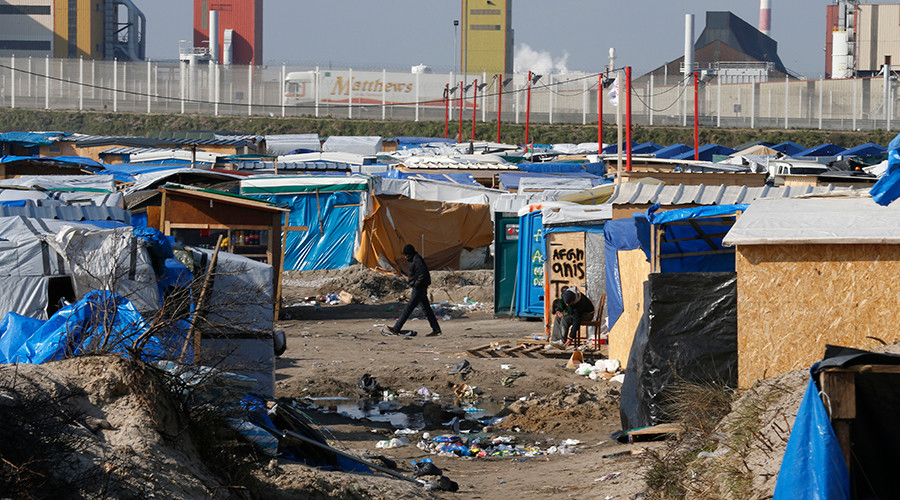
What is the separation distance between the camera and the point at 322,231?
909 inches

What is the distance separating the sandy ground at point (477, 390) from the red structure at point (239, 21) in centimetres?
8449

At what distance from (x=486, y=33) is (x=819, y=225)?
9483 centimetres

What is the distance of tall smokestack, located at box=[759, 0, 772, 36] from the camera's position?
99562 millimetres

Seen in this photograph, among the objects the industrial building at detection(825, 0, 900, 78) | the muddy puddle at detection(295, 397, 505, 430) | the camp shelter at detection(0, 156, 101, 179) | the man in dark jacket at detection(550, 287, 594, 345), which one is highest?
the industrial building at detection(825, 0, 900, 78)

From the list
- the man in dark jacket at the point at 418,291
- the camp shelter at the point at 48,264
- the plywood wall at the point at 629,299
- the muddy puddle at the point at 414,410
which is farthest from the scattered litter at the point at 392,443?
the man in dark jacket at the point at 418,291

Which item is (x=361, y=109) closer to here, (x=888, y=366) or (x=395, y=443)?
(x=395, y=443)

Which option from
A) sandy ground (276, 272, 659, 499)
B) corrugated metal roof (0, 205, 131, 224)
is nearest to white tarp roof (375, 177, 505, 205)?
sandy ground (276, 272, 659, 499)

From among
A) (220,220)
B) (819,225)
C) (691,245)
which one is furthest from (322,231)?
(819,225)

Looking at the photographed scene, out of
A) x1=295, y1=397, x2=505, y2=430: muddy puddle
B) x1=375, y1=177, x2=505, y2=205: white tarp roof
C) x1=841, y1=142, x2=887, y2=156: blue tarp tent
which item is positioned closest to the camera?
x1=295, y1=397, x2=505, y2=430: muddy puddle

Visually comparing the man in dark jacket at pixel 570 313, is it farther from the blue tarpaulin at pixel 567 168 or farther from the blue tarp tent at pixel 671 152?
the blue tarp tent at pixel 671 152

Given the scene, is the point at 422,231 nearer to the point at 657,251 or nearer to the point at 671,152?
the point at 657,251

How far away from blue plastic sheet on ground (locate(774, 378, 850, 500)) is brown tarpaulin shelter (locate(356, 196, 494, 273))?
17.8 metres

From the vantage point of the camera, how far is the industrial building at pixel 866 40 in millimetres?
75312

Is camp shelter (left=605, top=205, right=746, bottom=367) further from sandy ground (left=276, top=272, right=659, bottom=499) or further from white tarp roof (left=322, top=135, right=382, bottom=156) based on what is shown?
white tarp roof (left=322, top=135, right=382, bottom=156)
